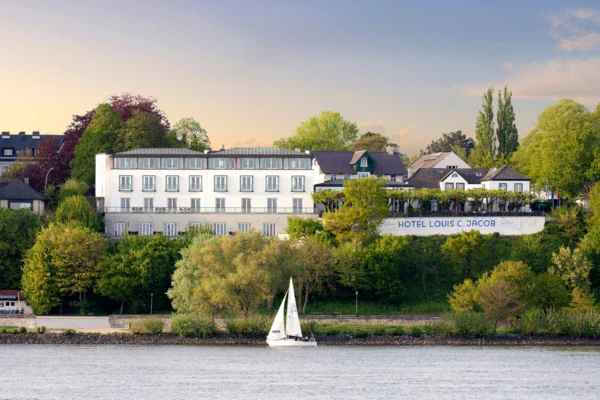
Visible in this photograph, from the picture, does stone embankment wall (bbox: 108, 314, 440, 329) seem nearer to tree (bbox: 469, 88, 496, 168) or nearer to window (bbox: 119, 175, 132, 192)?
window (bbox: 119, 175, 132, 192)

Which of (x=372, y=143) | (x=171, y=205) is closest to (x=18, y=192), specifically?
(x=171, y=205)

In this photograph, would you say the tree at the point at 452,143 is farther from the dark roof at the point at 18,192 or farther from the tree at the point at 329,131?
the dark roof at the point at 18,192

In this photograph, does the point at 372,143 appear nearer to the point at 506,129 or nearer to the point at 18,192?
the point at 506,129

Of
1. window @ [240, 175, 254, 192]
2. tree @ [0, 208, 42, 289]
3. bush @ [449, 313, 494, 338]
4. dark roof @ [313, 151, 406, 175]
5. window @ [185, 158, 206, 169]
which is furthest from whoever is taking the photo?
dark roof @ [313, 151, 406, 175]

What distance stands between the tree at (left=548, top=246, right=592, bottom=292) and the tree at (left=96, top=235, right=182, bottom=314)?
29.2 m

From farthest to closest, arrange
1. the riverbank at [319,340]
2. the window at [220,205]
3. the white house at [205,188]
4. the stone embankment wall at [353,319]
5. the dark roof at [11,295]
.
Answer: the window at [220,205], the white house at [205,188], the dark roof at [11,295], the stone embankment wall at [353,319], the riverbank at [319,340]

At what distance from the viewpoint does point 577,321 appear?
75750mm

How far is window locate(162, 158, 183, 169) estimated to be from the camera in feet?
329

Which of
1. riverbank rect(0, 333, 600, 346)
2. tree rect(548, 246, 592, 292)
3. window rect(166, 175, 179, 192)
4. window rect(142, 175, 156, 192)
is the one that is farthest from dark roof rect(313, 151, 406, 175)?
riverbank rect(0, 333, 600, 346)

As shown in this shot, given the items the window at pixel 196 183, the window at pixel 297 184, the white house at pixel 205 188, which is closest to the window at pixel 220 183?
the white house at pixel 205 188

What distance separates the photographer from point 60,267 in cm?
8144

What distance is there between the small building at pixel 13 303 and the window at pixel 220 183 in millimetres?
23102

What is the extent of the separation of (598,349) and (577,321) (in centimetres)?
392

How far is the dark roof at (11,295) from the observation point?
82812 millimetres
